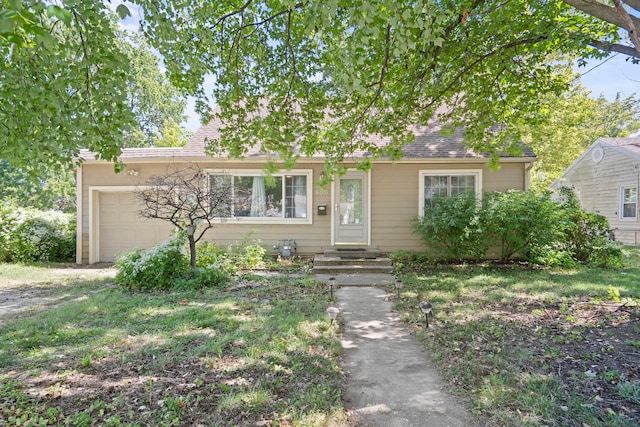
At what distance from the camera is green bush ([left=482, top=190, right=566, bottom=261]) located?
7.11 meters

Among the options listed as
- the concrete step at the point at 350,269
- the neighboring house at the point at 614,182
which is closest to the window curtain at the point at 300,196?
the concrete step at the point at 350,269

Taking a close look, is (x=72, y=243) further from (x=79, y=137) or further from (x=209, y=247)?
(x=79, y=137)

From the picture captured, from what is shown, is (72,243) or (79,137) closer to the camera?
(79,137)

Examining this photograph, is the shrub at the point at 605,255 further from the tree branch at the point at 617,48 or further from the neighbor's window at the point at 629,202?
the neighbor's window at the point at 629,202

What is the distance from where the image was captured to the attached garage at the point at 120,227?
30.3 ft

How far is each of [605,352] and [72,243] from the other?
12.3 metres

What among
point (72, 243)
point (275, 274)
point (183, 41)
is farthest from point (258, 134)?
point (72, 243)

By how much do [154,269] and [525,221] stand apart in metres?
8.13

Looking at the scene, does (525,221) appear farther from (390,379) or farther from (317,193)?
(390,379)

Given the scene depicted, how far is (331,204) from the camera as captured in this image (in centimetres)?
879

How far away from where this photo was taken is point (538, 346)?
337 cm

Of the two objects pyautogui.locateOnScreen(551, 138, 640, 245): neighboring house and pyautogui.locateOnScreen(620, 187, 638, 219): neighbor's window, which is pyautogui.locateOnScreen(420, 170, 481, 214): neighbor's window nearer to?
pyautogui.locateOnScreen(551, 138, 640, 245): neighboring house

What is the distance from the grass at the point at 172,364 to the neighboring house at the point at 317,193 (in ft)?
12.3

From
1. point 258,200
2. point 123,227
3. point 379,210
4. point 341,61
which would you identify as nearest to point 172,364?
point 341,61
